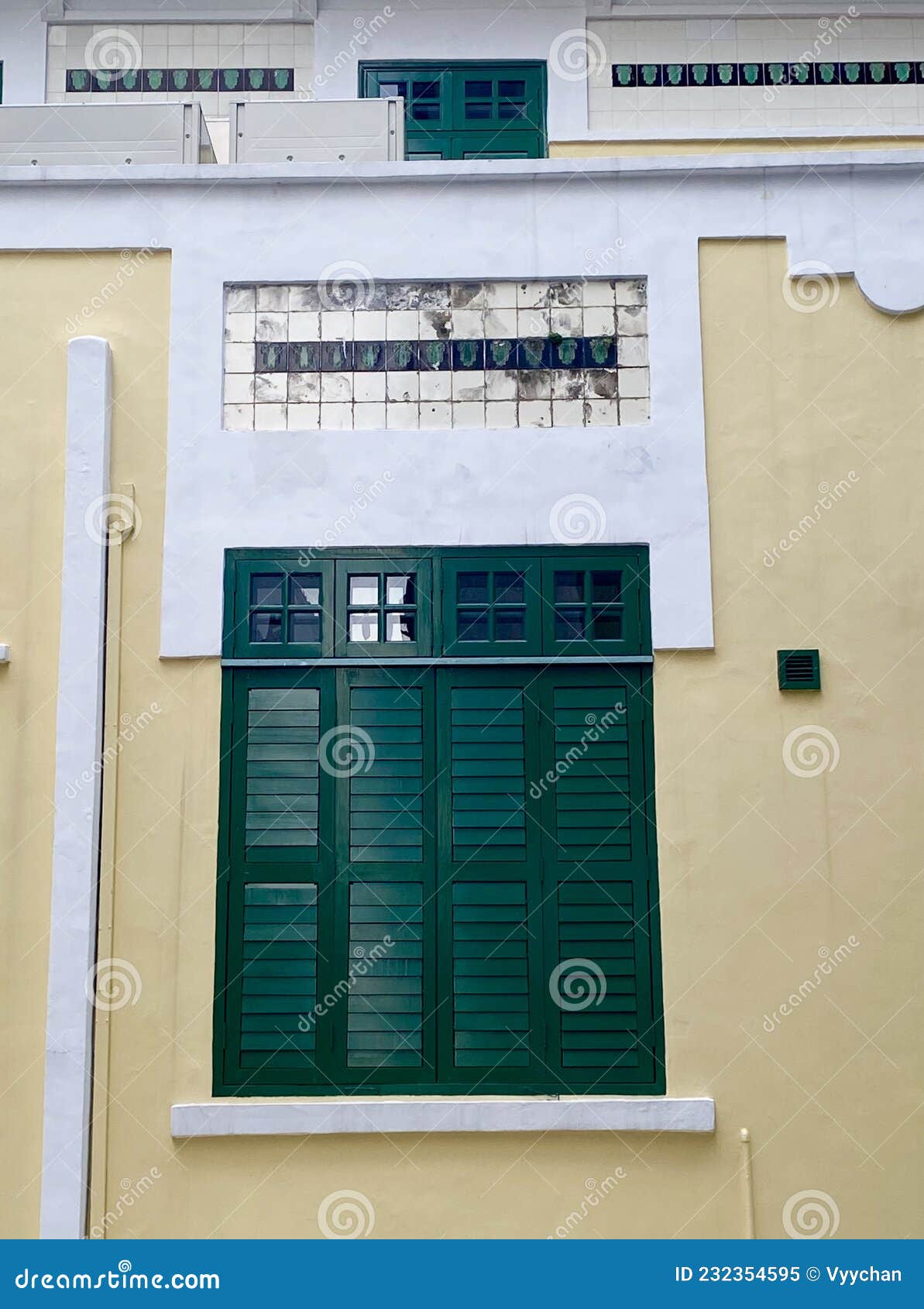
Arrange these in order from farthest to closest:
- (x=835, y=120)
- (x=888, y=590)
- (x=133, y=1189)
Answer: (x=835, y=120), (x=888, y=590), (x=133, y=1189)

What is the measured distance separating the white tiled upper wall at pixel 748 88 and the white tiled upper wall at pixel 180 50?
8.55 feet

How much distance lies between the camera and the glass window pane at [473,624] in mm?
9031

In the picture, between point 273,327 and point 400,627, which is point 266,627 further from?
point 273,327

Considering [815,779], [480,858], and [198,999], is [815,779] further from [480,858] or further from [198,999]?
[198,999]

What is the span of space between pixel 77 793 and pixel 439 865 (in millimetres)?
2426

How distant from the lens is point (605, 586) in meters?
9.08

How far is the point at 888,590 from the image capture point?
902 cm

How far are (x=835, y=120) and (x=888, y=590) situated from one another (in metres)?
4.78

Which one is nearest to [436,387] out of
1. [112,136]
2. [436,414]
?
[436,414]

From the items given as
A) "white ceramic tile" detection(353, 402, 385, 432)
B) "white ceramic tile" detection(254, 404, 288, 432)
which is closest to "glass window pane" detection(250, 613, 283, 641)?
"white ceramic tile" detection(254, 404, 288, 432)

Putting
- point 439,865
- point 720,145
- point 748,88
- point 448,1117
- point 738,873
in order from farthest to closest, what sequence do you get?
point 748,88 → point 720,145 → point 439,865 → point 738,873 → point 448,1117

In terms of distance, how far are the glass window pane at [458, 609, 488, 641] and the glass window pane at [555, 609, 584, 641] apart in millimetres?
481

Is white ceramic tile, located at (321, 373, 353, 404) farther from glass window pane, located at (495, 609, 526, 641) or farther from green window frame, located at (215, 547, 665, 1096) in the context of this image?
glass window pane, located at (495, 609, 526, 641)

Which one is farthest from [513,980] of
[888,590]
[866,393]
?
[866,393]
